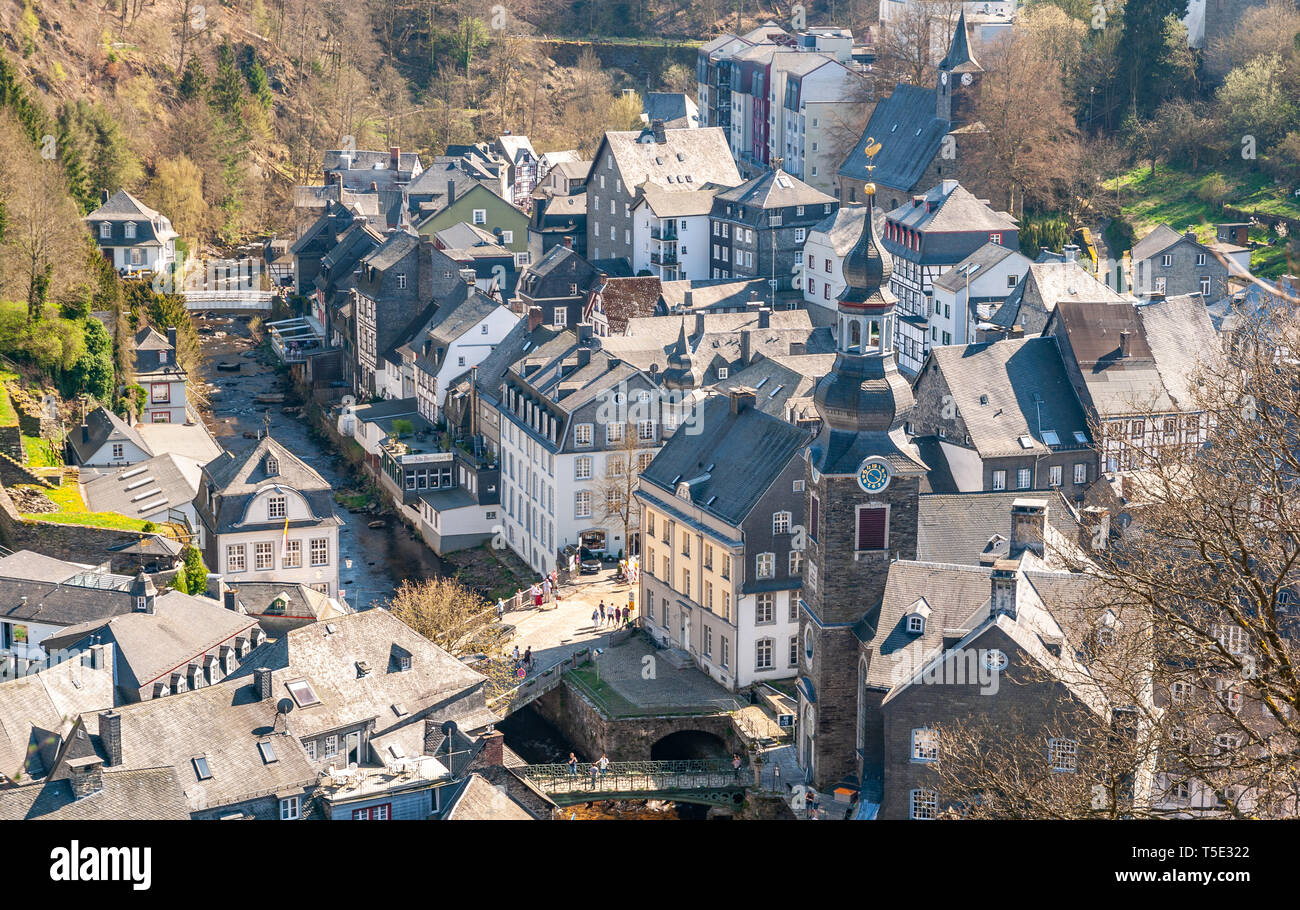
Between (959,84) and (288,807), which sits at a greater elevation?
→ (959,84)

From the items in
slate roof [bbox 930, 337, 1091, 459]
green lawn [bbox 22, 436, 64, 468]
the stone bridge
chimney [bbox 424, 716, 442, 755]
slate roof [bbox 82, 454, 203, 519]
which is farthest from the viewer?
green lawn [bbox 22, 436, 64, 468]

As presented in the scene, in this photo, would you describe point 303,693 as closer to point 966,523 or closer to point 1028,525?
point 966,523

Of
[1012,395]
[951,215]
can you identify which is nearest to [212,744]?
[1012,395]

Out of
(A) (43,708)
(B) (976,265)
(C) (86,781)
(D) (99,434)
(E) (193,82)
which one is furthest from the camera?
(E) (193,82)

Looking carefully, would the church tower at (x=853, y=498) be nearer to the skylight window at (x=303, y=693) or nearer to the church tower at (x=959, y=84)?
the skylight window at (x=303, y=693)

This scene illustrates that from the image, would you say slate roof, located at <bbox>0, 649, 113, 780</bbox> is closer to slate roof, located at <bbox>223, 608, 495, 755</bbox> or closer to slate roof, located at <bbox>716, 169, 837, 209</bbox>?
slate roof, located at <bbox>223, 608, 495, 755</bbox>

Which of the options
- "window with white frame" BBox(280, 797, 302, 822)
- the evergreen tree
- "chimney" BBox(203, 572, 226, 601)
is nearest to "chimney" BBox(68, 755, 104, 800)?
"window with white frame" BBox(280, 797, 302, 822)

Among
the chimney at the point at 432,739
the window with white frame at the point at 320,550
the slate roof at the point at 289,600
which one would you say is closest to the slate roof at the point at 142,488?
the window with white frame at the point at 320,550

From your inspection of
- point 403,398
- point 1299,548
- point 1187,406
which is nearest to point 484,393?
point 403,398
